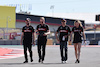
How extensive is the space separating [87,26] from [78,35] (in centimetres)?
12505

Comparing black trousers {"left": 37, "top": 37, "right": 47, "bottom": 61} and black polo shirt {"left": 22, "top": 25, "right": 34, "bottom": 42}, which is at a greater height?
black polo shirt {"left": 22, "top": 25, "right": 34, "bottom": 42}

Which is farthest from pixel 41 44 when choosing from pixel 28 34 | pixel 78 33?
pixel 78 33

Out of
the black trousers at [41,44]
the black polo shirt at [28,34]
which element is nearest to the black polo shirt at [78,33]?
the black trousers at [41,44]

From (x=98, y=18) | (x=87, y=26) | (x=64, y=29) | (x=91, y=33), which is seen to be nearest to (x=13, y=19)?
(x=91, y=33)

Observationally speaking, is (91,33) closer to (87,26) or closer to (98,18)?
(87,26)

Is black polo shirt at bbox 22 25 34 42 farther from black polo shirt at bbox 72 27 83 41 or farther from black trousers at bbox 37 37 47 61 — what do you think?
black polo shirt at bbox 72 27 83 41

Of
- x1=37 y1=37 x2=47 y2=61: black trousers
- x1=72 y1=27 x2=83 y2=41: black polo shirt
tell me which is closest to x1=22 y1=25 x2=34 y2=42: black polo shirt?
x1=37 y1=37 x2=47 y2=61: black trousers

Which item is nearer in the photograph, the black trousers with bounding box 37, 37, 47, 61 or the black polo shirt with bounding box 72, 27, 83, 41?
the black trousers with bounding box 37, 37, 47, 61

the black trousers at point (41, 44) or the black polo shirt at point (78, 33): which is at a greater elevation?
the black polo shirt at point (78, 33)

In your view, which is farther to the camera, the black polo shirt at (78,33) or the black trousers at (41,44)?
the black polo shirt at (78,33)

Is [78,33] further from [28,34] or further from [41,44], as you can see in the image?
[28,34]

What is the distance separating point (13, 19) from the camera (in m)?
71.1

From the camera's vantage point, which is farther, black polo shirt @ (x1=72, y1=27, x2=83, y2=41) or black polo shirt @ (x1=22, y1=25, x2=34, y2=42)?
black polo shirt @ (x1=72, y1=27, x2=83, y2=41)

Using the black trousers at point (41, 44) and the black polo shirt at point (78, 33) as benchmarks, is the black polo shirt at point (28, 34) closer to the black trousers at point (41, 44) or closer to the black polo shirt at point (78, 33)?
the black trousers at point (41, 44)
